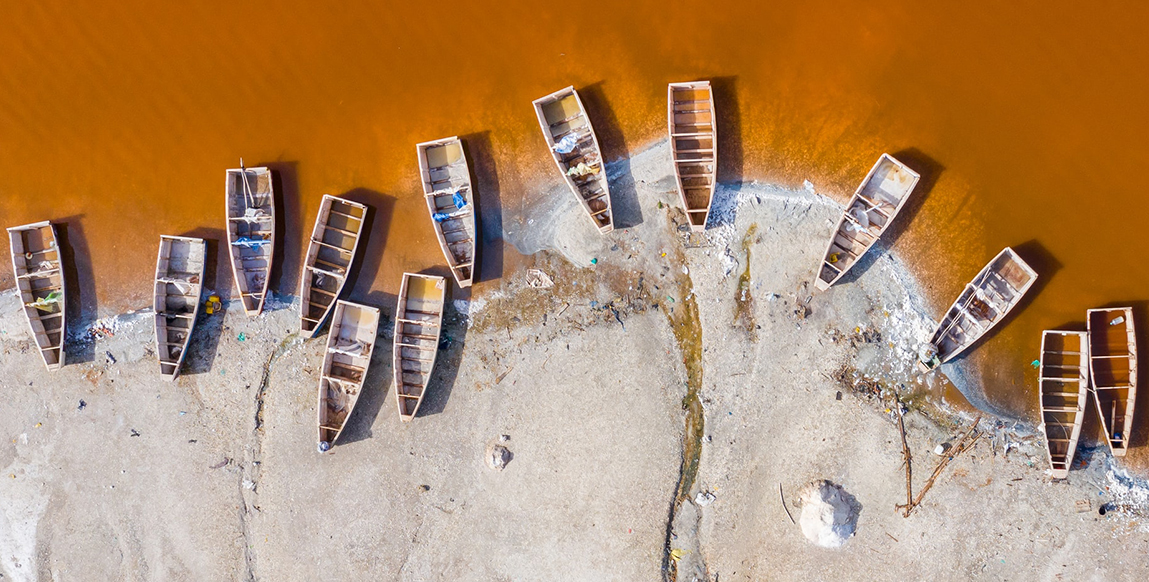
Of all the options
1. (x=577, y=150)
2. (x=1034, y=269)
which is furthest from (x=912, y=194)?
(x=577, y=150)

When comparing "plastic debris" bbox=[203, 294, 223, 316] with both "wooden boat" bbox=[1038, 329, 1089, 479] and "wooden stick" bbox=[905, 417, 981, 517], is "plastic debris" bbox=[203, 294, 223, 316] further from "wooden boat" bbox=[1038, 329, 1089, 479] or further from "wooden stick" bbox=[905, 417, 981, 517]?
"wooden boat" bbox=[1038, 329, 1089, 479]

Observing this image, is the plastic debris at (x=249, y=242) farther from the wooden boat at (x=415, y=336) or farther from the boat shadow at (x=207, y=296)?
the wooden boat at (x=415, y=336)

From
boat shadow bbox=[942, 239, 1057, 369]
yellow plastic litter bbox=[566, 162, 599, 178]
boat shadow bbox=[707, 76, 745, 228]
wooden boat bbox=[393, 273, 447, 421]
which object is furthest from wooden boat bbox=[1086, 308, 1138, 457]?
wooden boat bbox=[393, 273, 447, 421]

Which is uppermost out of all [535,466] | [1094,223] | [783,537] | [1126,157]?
[1126,157]

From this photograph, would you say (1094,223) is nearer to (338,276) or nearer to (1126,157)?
(1126,157)

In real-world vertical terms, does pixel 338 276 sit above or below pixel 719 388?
above

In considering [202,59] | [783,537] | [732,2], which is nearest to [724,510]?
[783,537]

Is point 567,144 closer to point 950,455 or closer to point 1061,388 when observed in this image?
point 950,455
